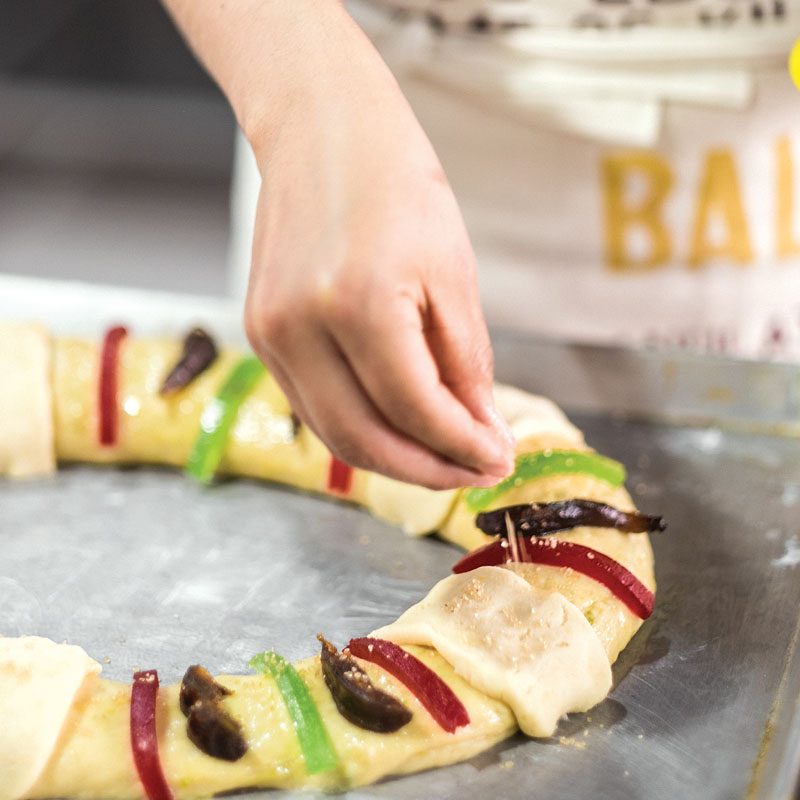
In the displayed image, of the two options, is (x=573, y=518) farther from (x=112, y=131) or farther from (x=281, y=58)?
(x=112, y=131)

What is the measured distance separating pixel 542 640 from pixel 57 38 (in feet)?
17.7

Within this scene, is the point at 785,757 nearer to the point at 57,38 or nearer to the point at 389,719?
the point at 389,719

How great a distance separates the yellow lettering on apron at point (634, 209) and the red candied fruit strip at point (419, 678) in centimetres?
153

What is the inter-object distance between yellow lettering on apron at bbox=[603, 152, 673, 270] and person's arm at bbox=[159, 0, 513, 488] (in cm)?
141

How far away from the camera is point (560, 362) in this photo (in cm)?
296

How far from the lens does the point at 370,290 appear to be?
133 centimetres

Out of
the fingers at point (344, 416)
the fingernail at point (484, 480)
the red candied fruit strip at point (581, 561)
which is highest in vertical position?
the fingers at point (344, 416)

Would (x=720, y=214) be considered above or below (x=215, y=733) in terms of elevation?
above

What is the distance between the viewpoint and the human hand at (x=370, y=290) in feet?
4.40

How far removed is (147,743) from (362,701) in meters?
0.33

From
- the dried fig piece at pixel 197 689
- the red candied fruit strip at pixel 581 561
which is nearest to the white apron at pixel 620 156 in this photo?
the red candied fruit strip at pixel 581 561

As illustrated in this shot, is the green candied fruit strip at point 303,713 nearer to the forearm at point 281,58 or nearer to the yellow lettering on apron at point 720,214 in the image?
the forearm at point 281,58

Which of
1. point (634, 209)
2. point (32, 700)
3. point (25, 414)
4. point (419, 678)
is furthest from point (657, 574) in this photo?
point (25, 414)

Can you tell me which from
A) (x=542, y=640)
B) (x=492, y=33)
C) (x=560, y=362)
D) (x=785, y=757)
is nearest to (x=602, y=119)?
(x=492, y=33)
